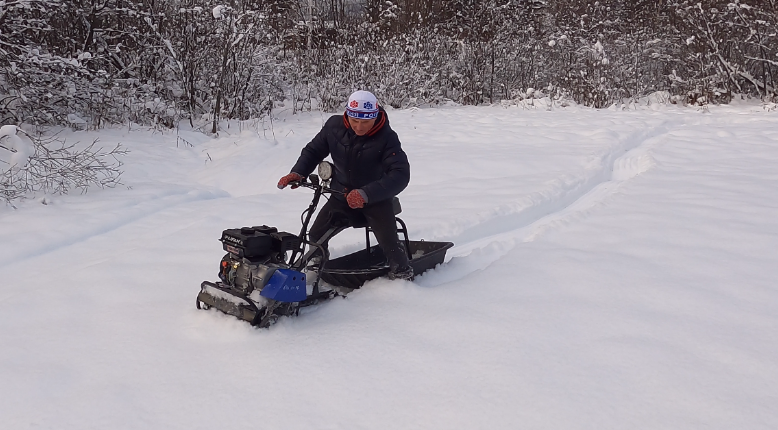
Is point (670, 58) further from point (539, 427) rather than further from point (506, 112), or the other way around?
point (539, 427)

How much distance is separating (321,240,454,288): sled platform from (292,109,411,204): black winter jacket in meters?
0.60

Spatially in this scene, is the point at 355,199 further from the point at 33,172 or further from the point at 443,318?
the point at 33,172

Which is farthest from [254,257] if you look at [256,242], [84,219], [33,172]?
[33,172]

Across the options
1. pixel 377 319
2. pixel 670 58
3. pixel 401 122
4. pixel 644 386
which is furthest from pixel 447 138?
pixel 670 58

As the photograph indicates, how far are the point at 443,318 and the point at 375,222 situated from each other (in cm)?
86

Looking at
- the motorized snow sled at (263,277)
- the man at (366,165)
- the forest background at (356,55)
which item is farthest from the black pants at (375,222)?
the forest background at (356,55)

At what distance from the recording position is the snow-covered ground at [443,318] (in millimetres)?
2543

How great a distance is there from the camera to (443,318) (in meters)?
3.45

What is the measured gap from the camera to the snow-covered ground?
254cm

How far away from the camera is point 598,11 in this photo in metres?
17.9

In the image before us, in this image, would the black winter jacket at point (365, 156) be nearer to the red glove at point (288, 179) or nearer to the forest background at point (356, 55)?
the red glove at point (288, 179)

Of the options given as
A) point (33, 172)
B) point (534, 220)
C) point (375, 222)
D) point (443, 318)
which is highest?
point (33, 172)

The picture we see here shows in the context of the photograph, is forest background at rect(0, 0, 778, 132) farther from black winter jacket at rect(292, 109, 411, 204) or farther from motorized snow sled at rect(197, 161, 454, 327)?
motorized snow sled at rect(197, 161, 454, 327)

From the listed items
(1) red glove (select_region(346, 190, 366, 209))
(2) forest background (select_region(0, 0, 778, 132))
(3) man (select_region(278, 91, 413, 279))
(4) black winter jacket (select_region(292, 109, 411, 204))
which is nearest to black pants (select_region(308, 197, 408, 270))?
(3) man (select_region(278, 91, 413, 279))
